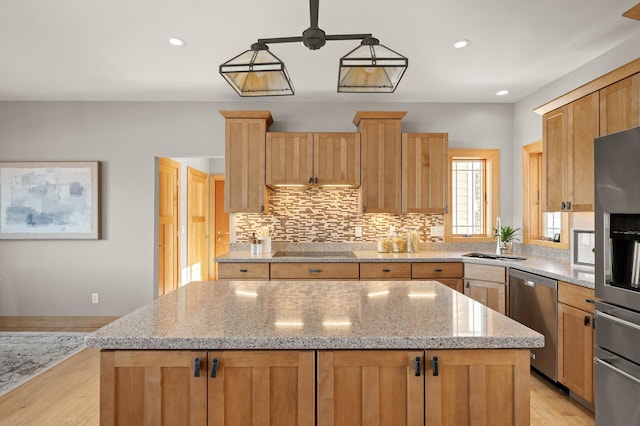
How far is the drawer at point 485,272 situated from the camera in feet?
11.9

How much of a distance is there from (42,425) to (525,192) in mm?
4730

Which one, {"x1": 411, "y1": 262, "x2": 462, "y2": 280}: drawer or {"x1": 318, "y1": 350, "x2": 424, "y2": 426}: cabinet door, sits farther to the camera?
{"x1": 411, "y1": 262, "x2": 462, "y2": 280}: drawer

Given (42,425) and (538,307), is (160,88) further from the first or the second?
(538,307)

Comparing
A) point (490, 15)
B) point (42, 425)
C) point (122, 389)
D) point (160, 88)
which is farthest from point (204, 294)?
point (160, 88)

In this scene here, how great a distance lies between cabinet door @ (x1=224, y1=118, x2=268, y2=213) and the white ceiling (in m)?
0.51

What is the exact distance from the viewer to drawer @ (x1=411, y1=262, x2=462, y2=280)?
3902 mm

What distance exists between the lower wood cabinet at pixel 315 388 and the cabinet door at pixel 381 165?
114 inches

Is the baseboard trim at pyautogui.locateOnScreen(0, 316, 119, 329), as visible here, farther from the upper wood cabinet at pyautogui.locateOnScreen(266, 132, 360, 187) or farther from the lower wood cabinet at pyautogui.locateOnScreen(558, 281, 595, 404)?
the lower wood cabinet at pyautogui.locateOnScreen(558, 281, 595, 404)

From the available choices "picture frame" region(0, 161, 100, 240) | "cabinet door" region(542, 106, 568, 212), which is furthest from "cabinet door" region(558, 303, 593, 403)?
"picture frame" region(0, 161, 100, 240)

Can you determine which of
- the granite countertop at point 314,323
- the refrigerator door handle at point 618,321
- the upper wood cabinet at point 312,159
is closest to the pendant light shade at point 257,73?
the granite countertop at point 314,323

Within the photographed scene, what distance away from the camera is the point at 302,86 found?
4121 mm

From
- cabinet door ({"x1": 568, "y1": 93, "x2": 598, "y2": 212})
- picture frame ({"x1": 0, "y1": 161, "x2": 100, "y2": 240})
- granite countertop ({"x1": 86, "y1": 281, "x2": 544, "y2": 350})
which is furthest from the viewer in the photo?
picture frame ({"x1": 0, "y1": 161, "x2": 100, "y2": 240})

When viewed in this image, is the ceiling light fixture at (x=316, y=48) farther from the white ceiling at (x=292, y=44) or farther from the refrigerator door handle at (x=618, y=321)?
the refrigerator door handle at (x=618, y=321)

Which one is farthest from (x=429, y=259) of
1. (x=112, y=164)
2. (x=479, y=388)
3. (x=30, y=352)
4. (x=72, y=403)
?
(x=30, y=352)
